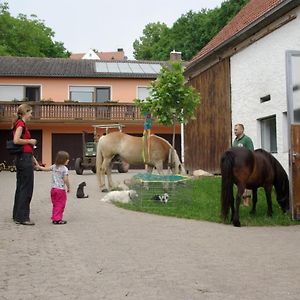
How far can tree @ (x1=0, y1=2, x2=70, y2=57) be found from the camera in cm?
5078

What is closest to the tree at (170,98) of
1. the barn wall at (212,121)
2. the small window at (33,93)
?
the barn wall at (212,121)

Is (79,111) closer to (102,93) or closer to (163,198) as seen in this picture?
(102,93)

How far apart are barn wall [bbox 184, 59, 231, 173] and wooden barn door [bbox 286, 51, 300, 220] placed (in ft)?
28.2

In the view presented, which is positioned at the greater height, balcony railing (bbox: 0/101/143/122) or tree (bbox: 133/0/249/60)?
tree (bbox: 133/0/249/60)

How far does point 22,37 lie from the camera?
52.6 metres

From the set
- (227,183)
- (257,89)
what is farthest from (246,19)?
(227,183)

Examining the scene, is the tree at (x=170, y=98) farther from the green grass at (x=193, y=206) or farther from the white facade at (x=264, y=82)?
the white facade at (x=264, y=82)

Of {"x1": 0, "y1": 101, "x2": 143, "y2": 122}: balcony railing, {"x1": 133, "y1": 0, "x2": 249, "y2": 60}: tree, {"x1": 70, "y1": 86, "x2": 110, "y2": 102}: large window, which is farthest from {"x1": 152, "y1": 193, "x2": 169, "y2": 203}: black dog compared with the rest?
{"x1": 133, "y1": 0, "x2": 249, "y2": 60}: tree

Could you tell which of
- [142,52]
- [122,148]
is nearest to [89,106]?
[122,148]

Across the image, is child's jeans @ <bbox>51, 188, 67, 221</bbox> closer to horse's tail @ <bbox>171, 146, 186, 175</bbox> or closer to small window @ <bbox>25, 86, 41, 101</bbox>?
horse's tail @ <bbox>171, 146, 186, 175</bbox>

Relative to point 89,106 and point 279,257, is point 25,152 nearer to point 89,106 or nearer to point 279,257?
point 279,257

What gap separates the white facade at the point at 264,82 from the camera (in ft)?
44.7

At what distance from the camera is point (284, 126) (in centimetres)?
1371

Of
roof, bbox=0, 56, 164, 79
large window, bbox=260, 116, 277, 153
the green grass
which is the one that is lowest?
the green grass
